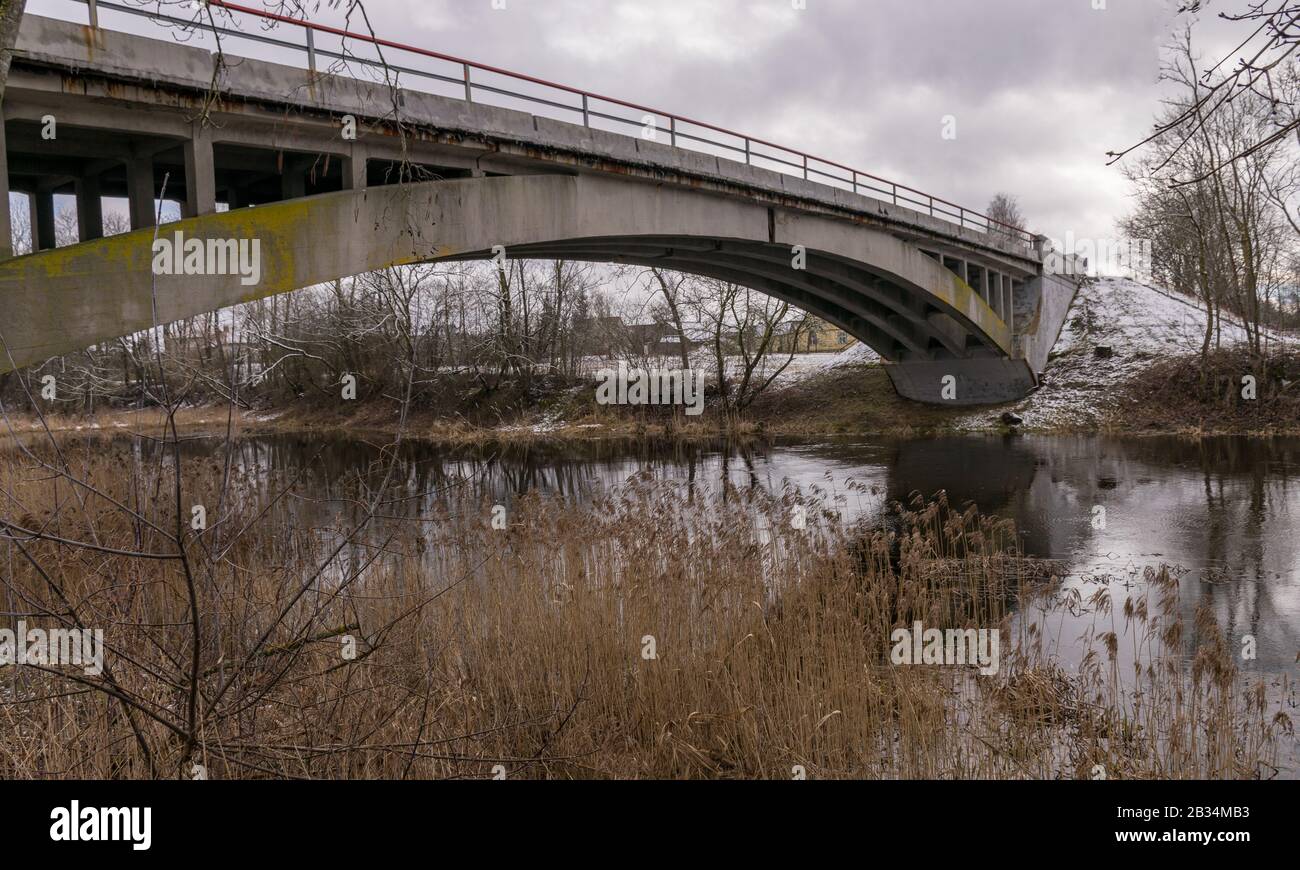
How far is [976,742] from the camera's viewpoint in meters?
4.66

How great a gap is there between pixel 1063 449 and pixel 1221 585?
14.7 meters

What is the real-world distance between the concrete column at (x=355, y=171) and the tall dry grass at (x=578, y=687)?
18.4 feet

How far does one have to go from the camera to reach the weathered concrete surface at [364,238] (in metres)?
8.29

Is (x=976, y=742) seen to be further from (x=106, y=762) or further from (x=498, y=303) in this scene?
(x=498, y=303)
